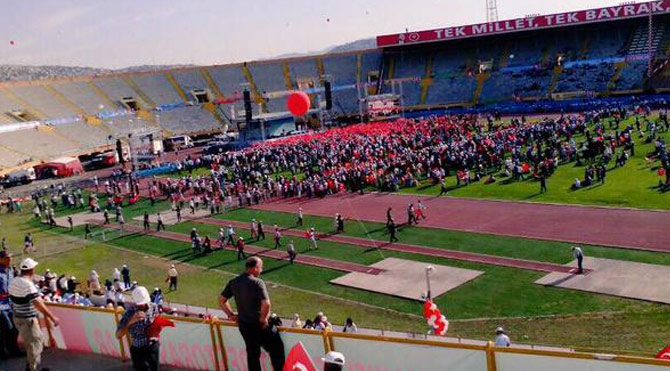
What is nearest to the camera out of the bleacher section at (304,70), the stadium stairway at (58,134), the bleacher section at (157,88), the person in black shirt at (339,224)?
the person in black shirt at (339,224)

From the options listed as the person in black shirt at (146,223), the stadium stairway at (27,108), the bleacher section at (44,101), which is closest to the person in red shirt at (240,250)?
the person in black shirt at (146,223)

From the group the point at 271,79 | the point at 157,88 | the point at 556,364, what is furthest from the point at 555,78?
the point at 556,364

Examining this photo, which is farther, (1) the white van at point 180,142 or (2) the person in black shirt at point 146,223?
(1) the white van at point 180,142

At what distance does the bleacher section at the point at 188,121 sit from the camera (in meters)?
70.9

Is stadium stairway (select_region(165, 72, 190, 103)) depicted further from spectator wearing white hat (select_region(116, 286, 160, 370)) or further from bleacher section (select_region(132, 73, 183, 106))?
spectator wearing white hat (select_region(116, 286, 160, 370))

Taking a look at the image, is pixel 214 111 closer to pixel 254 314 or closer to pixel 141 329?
pixel 141 329

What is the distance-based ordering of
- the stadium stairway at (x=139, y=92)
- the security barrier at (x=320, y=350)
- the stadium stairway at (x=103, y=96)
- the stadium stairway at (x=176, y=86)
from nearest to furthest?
the security barrier at (x=320, y=350)
the stadium stairway at (x=103, y=96)
the stadium stairway at (x=139, y=92)
the stadium stairway at (x=176, y=86)

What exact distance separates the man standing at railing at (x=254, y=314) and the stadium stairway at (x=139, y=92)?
68417mm

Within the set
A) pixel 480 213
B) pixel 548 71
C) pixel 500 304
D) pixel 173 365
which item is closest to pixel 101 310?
pixel 173 365

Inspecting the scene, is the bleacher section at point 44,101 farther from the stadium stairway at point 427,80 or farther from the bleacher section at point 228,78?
the stadium stairway at point 427,80

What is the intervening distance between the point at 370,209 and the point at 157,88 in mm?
49952

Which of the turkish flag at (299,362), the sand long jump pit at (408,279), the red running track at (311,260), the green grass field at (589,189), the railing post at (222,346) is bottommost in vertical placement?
the sand long jump pit at (408,279)

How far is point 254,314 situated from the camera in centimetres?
687

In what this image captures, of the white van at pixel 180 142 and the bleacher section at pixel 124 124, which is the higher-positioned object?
the bleacher section at pixel 124 124
